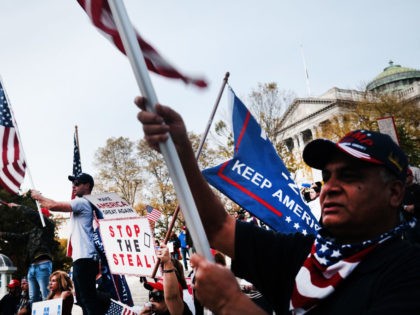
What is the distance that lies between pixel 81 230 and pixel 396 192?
3749 mm

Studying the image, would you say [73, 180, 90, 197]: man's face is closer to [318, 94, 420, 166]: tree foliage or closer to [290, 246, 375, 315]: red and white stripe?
[290, 246, 375, 315]: red and white stripe

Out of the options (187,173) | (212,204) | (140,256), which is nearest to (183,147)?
(187,173)

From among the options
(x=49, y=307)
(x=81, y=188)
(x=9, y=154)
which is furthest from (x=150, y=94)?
(x=49, y=307)

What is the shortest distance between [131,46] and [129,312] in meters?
3.64

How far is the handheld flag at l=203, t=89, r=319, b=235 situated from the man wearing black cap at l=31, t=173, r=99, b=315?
167 centimetres

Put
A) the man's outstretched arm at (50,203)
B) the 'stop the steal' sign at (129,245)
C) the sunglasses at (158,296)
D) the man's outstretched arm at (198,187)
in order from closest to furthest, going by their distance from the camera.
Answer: the man's outstretched arm at (198,187) < the sunglasses at (158,296) < the man's outstretched arm at (50,203) < the 'stop the steal' sign at (129,245)

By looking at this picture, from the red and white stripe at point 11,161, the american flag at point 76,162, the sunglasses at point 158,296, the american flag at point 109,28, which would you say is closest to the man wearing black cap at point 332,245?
the american flag at point 109,28

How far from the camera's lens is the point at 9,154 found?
4.18 m

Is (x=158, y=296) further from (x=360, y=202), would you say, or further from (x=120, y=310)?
(x=360, y=202)

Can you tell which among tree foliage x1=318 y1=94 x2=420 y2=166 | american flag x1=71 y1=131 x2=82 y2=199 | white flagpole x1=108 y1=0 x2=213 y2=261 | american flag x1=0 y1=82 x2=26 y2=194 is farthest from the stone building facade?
white flagpole x1=108 y1=0 x2=213 y2=261

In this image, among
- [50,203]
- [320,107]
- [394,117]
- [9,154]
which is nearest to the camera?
[50,203]

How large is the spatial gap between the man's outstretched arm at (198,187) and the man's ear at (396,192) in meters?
0.63

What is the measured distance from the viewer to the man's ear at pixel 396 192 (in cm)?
156

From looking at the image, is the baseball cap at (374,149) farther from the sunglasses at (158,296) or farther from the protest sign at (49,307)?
the protest sign at (49,307)
